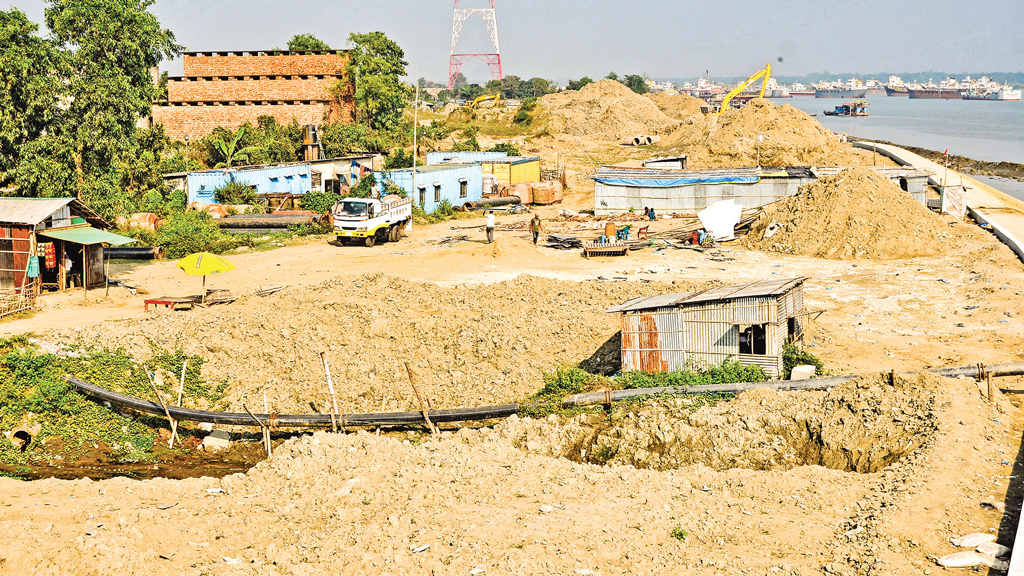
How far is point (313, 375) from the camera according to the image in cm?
1812

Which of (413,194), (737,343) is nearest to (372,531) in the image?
(737,343)

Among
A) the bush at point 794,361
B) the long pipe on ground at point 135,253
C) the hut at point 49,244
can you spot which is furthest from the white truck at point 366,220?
the bush at point 794,361

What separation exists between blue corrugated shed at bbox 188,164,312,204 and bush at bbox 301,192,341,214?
1.53 meters

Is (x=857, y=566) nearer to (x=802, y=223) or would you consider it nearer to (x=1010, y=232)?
(x=802, y=223)

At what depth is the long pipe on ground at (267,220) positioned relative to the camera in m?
33.5

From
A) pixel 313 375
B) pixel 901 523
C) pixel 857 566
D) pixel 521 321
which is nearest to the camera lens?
pixel 857 566

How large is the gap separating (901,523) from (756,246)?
71.3 feet

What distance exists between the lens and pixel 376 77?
58.0 m

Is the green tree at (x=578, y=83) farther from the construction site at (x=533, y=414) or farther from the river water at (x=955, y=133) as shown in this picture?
the construction site at (x=533, y=414)

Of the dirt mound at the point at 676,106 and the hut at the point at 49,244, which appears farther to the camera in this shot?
the dirt mound at the point at 676,106

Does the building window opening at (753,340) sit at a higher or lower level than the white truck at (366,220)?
lower

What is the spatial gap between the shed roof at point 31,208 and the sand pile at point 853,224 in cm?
2228

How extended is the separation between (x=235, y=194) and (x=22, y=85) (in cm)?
1274

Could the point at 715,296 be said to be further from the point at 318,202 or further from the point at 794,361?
the point at 318,202
